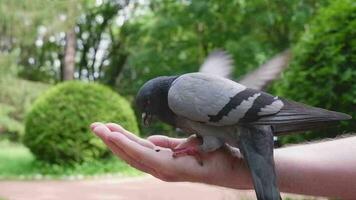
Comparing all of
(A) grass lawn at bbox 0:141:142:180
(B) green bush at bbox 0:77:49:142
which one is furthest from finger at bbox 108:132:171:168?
(B) green bush at bbox 0:77:49:142

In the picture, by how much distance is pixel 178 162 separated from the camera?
5.32ft

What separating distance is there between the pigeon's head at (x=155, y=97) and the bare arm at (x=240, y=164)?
104mm

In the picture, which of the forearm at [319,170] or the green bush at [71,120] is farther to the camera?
the green bush at [71,120]

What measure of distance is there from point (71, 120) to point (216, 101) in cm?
902

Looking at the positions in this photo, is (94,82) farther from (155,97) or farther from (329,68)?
(155,97)

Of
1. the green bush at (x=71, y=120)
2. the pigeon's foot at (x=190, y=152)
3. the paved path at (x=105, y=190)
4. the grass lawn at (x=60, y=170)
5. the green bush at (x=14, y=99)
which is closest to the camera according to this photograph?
the pigeon's foot at (x=190, y=152)

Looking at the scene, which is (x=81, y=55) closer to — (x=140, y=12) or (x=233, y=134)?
(x=140, y=12)

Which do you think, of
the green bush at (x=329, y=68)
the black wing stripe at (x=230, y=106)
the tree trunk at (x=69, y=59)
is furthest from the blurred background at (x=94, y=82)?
the black wing stripe at (x=230, y=106)

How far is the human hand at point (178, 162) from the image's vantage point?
161 centimetres

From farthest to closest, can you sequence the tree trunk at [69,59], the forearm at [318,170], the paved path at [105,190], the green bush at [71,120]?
1. the tree trunk at [69,59]
2. the green bush at [71,120]
3. the paved path at [105,190]
4. the forearm at [318,170]

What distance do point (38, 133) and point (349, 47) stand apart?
7.80 meters

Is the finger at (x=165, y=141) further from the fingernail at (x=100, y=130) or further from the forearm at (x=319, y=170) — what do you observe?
the forearm at (x=319, y=170)

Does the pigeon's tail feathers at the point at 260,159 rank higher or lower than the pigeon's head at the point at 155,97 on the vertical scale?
lower

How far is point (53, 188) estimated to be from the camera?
8742 mm
